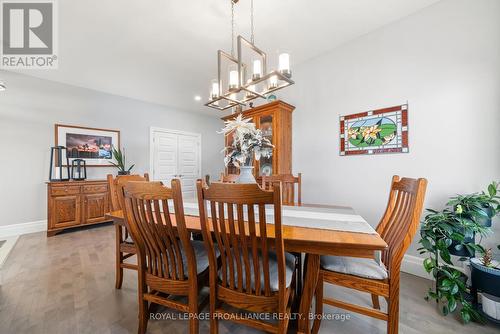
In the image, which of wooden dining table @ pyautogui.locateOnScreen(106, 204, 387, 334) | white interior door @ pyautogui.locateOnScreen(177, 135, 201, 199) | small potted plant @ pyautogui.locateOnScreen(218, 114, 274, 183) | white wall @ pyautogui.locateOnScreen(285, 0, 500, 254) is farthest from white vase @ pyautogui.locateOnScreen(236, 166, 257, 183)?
white interior door @ pyautogui.locateOnScreen(177, 135, 201, 199)

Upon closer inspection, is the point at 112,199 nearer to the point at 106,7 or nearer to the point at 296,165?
the point at 106,7

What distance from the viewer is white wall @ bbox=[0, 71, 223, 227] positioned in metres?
3.13

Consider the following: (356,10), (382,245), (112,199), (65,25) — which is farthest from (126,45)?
(382,245)

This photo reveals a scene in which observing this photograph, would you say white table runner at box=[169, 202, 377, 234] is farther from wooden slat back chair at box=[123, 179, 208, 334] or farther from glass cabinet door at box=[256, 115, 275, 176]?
glass cabinet door at box=[256, 115, 275, 176]

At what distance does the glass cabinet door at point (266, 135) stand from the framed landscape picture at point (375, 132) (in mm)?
972

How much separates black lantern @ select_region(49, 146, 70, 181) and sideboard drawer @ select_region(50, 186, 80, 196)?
182 mm

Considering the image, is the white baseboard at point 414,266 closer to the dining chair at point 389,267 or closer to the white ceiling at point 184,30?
the dining chair at point 389,267

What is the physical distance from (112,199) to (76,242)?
6.22 feet

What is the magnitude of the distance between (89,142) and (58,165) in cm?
62

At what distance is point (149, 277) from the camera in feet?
4.18

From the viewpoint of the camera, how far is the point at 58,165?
3422 mm

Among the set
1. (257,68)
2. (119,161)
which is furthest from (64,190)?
(257,68)

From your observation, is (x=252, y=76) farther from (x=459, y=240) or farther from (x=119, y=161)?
(x=119, y=161)

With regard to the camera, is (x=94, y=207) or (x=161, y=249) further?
(x=94, y=207)
